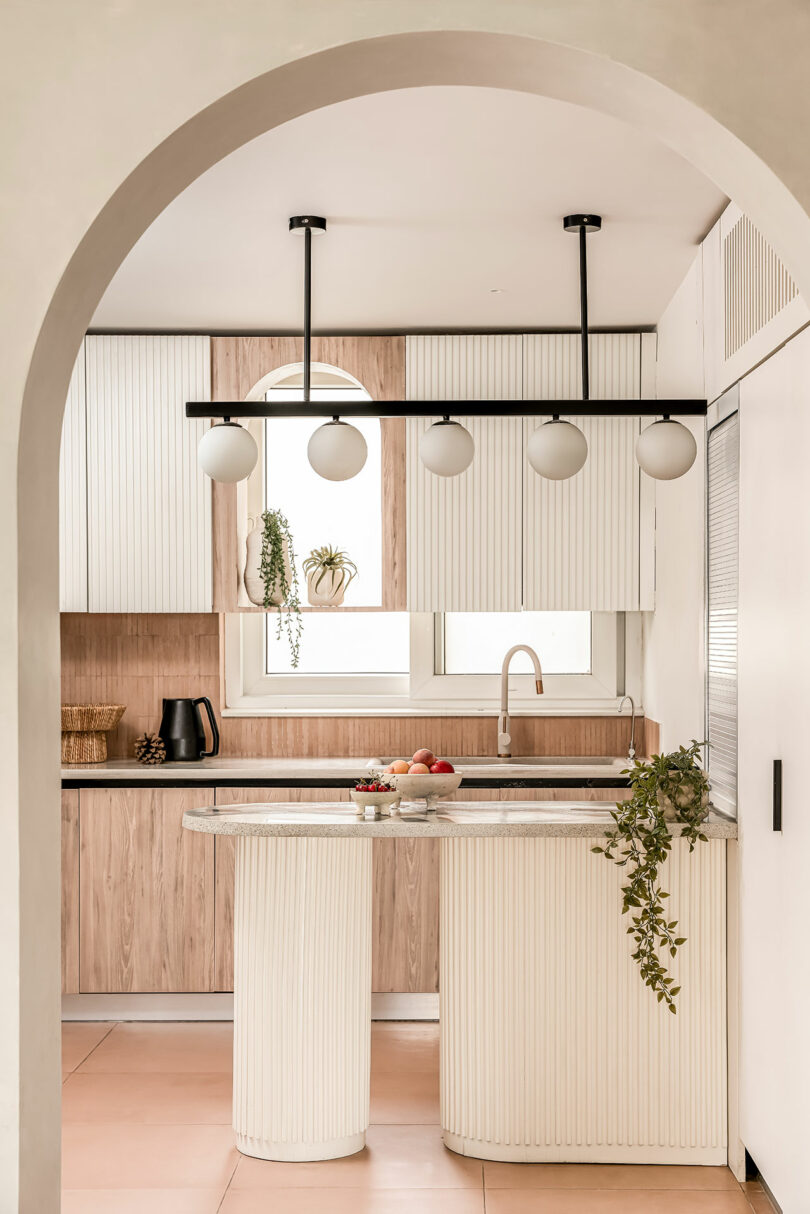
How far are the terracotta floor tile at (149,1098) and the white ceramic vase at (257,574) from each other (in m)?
1.76

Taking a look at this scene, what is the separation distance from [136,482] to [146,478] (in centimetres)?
4

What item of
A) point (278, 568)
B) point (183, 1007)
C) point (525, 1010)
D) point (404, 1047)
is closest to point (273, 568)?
point (278, 568)

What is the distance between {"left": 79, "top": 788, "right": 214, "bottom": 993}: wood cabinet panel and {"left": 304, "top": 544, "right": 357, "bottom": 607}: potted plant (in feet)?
3.27

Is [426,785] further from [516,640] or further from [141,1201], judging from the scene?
[516,640]

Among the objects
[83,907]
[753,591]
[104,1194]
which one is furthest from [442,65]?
[83,907]

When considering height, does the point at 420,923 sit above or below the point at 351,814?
below

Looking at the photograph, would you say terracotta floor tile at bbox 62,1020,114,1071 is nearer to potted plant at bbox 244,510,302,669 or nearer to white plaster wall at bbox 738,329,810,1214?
potted plant at bbox 244,510,302,669

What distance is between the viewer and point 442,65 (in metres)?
1.55

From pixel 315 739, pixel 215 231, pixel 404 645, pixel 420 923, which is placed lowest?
pixel 420 923

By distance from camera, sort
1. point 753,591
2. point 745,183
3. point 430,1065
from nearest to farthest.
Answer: point 745,183, point 753,591, point 430,1065

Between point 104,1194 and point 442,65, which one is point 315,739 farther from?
point 442,65

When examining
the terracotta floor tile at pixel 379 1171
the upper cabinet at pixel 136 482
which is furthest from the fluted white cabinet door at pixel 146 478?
the terracotta floor tile at pixel 379 1171

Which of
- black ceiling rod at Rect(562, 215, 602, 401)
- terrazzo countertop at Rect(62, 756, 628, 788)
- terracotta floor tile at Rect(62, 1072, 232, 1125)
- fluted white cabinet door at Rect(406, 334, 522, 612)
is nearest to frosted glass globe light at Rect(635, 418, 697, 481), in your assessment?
black ceiling rod at Rect(562, 215, 602, 401)

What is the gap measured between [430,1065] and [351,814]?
125cm
